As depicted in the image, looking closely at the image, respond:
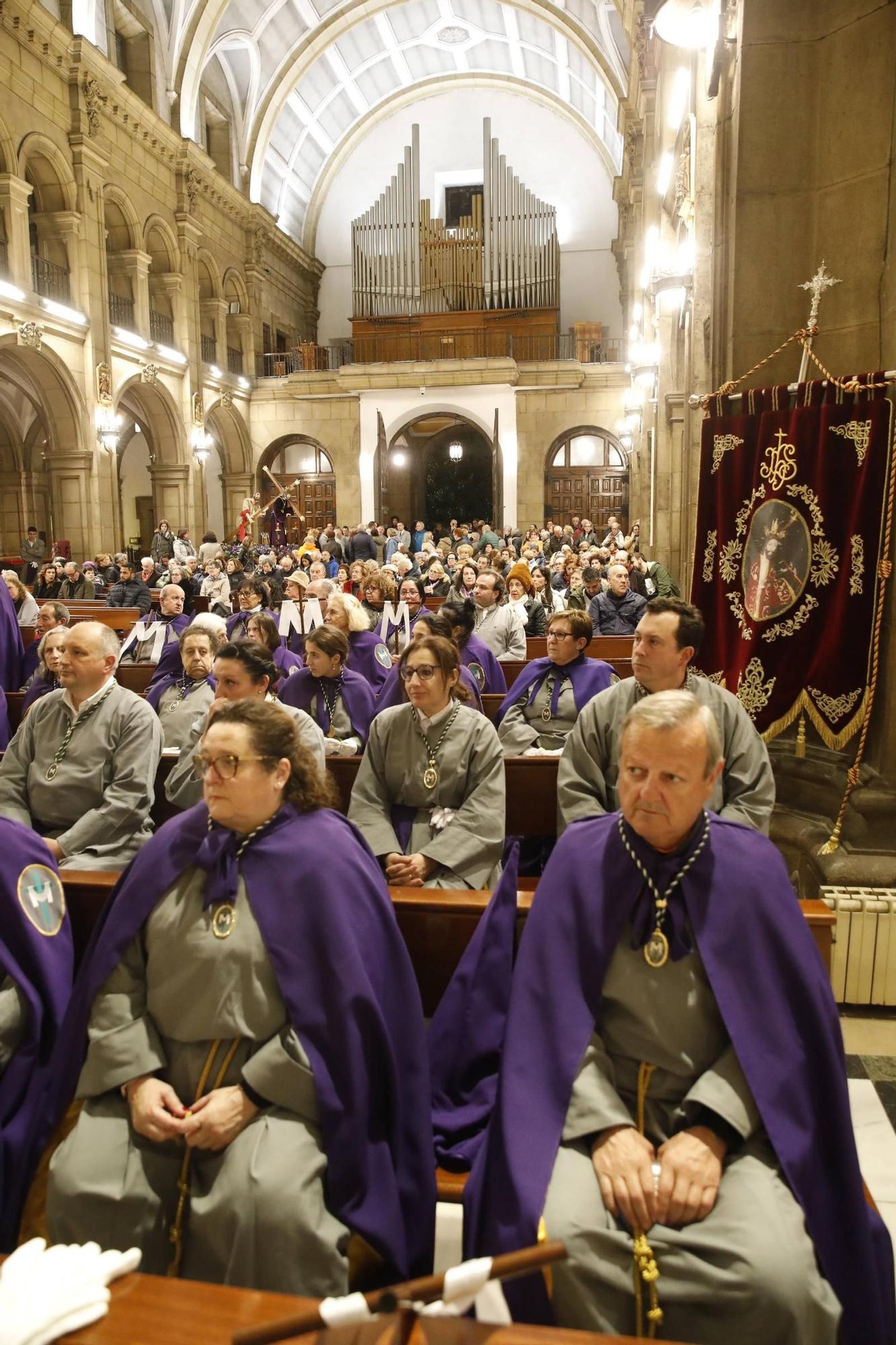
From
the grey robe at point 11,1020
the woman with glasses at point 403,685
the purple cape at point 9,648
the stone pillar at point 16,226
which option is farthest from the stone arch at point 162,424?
the grey robe at point 11,1020

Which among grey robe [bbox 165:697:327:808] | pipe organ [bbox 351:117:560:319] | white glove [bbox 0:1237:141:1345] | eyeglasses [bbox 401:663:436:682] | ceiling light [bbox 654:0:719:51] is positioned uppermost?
pipe organ [bbox 351:117:560:319]

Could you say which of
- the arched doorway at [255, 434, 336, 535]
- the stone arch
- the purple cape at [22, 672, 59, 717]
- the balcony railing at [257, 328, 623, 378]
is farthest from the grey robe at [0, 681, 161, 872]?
the arched doorway at [255, 434, 336, 535]

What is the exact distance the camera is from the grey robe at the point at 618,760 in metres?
3.11

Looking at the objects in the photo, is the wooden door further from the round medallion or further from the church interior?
the round medallion

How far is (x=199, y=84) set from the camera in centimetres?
1939

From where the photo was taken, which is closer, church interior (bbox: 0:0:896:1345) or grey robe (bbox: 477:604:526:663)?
church interior (bbox: 0:0:896:1345)

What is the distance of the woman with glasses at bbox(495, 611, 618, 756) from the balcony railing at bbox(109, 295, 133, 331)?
15.6 m

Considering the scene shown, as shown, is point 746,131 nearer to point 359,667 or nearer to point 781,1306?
point 359,667

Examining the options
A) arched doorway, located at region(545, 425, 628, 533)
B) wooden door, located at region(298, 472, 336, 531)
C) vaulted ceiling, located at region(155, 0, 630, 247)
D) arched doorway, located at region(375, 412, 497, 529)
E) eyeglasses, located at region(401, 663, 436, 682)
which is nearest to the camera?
eyeglasses, located at region(401, 663, 436, 682)

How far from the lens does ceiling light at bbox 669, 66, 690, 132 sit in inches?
300

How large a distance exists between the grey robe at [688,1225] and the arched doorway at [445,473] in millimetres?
22874

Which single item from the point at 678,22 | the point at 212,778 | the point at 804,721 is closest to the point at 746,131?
the point at 678,22

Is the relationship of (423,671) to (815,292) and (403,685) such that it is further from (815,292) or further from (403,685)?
(815,292)

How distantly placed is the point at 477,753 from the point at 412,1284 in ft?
7.61
